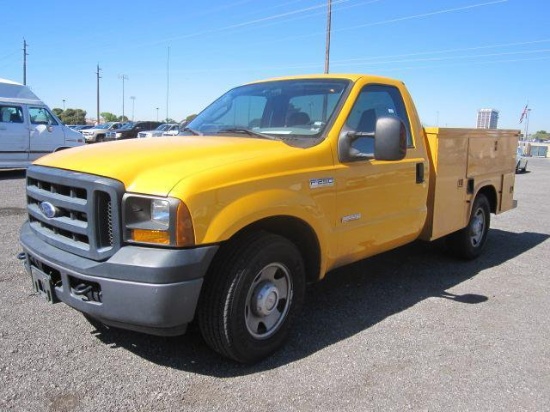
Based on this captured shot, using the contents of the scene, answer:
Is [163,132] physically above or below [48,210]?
above

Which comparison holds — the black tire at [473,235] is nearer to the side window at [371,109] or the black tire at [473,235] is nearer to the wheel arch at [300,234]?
the side window at [371,109]

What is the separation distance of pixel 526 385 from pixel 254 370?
1.73m

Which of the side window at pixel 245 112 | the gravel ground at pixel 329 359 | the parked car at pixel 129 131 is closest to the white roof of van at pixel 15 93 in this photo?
Result: the gravel ground at pixel 329 359

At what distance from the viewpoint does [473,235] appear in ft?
20.1

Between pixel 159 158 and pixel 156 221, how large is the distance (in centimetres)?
50

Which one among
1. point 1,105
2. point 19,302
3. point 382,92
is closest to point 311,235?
point 382,92

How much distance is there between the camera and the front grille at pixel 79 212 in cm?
283

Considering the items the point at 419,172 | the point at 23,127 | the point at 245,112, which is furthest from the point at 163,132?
the point at 419,172

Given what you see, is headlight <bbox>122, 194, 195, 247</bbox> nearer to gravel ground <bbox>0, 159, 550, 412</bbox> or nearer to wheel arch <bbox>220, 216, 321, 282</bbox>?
wheel arch <bbox>220, 216, 321, 282</bbox>

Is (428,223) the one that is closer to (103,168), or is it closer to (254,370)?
(254,370)

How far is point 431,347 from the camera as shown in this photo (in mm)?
3668

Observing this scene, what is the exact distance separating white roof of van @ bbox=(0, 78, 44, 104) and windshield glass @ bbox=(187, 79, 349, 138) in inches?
429

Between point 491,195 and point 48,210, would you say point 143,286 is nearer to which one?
point 48,210

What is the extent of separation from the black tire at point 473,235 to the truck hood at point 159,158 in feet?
10.8
